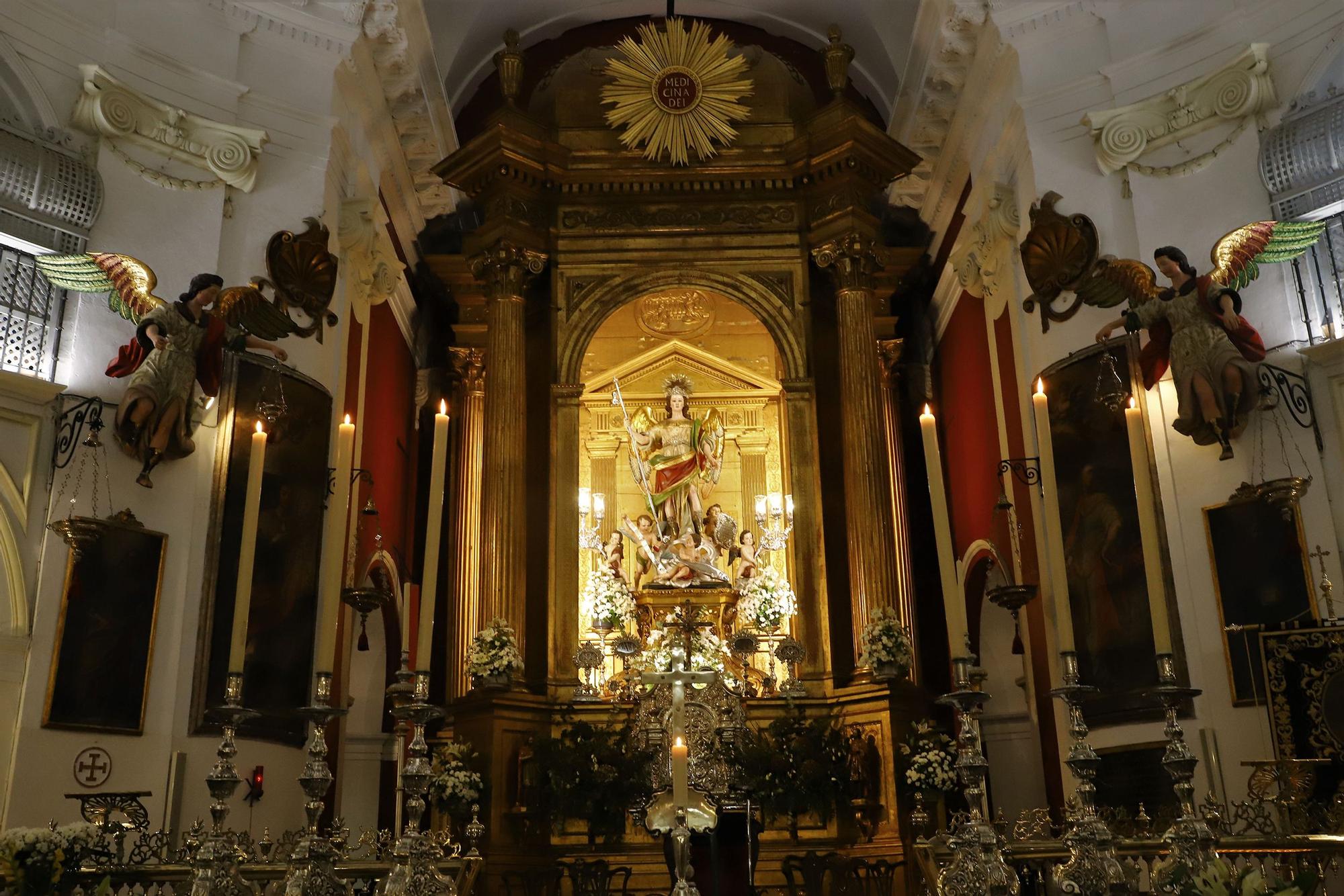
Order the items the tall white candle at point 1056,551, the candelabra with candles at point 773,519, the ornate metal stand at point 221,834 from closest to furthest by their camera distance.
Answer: the ornate metal stand at point 221,834, the tall white candle at point 1056,551, the candelabra with candles at point 773,519

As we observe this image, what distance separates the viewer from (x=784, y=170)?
12.0 m

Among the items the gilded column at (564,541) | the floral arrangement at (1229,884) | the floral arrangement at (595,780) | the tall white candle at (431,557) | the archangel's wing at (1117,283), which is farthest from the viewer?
the gilded column at (564,541)

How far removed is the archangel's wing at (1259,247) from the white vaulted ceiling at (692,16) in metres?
5.31

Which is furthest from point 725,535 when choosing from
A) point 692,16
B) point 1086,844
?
point 1086,844

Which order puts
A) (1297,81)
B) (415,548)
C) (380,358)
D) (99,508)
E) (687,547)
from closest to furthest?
(99,508) → (1297,81) → (687,547) → (380,358) → (415,548)

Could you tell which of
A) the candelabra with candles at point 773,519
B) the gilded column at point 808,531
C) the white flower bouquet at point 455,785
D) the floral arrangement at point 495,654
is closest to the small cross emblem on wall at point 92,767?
the white flower bouquet at point 455,785

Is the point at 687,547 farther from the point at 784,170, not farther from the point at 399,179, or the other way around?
the point at 399,179

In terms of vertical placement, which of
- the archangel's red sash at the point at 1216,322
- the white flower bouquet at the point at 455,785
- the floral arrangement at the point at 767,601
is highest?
the archangel's red sash at the point at 1216,322

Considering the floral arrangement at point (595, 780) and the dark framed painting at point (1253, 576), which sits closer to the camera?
the dark framed painting at point (1253, 576)

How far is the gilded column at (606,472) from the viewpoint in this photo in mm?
11461

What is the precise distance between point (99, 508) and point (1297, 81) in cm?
835

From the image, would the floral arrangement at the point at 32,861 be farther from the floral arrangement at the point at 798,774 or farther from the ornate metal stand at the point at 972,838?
the floral arrangement at the point at 798,774

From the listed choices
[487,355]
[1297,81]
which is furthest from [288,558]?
[1297,81]

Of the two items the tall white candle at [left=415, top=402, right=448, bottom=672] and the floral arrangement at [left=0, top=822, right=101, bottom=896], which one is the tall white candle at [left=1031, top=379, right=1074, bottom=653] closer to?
the tall white candle at [left=415, top=402, right=448, bottom=672]
